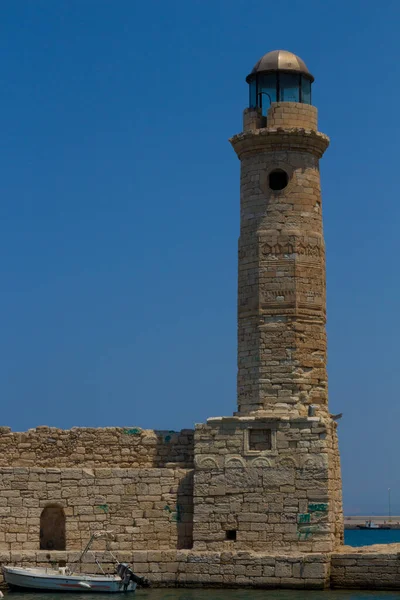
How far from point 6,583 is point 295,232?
8.69 metres

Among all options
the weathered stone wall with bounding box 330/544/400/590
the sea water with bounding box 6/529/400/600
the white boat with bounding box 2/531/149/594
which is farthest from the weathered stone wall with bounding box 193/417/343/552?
the white boat with bounding box 2/531/149/594

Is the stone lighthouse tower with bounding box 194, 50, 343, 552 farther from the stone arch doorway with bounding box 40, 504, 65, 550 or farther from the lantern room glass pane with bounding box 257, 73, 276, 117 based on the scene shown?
the stone arch doorway with bounding box 40, 504, 65, 550

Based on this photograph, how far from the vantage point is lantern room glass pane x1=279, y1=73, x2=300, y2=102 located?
24.9 m

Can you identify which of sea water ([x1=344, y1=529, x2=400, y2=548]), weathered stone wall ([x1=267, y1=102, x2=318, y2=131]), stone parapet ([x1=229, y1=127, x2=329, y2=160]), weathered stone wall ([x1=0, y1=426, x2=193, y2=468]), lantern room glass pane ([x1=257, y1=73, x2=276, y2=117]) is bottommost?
sea water ([x1=344, y1=529, x2=400, y2=548])

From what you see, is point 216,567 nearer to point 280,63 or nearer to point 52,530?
point 52,530

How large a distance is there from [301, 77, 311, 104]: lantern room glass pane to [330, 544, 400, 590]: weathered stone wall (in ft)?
29.8

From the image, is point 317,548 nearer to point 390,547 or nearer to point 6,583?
point 390,547

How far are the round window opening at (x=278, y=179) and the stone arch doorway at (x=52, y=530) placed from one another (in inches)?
305

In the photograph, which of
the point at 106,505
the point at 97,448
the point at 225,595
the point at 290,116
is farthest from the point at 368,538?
the point at 225,595

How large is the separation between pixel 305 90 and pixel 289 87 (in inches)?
15.3

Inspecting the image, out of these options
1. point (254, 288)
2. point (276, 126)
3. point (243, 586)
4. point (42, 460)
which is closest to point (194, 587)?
point (243, 586)

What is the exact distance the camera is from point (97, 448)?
24.3 metres

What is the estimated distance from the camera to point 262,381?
23812 millimetres

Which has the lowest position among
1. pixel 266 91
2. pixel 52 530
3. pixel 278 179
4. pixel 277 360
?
→ pixel 52 530
